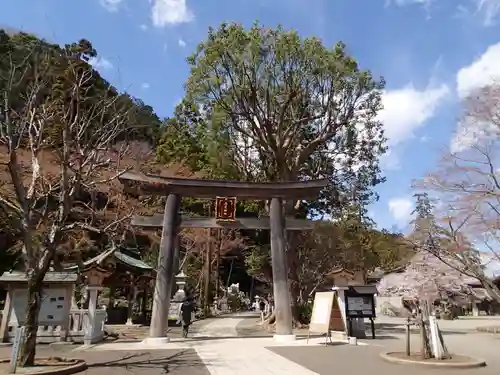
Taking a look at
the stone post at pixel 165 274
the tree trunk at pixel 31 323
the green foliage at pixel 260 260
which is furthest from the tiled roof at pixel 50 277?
the green foliage at pixel 260 260

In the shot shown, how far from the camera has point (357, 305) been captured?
52.6ft

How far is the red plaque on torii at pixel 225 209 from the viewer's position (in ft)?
52.7

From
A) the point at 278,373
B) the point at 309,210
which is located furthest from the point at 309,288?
the point at 278,373

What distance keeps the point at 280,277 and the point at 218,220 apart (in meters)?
3.19

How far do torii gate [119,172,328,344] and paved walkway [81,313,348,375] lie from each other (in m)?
0.95

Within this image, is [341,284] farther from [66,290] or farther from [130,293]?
[130,293]

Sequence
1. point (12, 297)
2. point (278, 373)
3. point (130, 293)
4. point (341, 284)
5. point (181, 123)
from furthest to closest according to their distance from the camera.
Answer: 1. point (181, 123)
2. point (130, 293)
3. point (341, 284)
4. point (12, 297)
5. point (278, 373)

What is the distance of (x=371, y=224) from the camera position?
2705 centimetres

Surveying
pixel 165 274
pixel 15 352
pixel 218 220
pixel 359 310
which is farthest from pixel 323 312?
pixel 15 352

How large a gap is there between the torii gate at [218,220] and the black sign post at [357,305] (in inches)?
97.8

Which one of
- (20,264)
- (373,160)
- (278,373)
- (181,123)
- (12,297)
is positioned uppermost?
(181,123)

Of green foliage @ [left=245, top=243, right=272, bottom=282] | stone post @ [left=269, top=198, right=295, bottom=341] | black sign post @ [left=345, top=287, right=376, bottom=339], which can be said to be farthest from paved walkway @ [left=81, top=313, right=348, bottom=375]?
green foliage @ [left=245, top=243, right=272, bottom=282]

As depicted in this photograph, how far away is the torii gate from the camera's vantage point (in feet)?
48.6

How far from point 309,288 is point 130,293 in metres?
10.3
